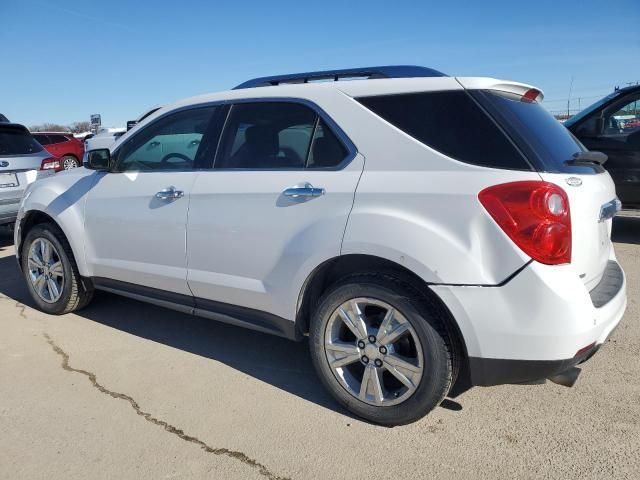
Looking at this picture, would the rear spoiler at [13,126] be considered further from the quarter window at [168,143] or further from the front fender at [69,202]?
the quarter window at [168,143]

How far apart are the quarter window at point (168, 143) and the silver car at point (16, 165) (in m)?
3.31

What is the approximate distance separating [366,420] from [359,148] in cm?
144

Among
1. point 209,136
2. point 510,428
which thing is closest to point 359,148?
point 209,136

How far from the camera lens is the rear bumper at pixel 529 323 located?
2.19 metres

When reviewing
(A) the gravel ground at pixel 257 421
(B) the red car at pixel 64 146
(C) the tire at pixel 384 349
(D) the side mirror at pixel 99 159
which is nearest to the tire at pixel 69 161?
(B) the red car at pixel 64 146

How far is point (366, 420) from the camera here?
8.96ft

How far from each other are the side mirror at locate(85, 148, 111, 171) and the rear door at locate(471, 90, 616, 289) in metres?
2.69

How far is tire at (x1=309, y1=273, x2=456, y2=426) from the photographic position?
2.44 m

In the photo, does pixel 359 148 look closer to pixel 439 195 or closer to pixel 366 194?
pixel 366 194

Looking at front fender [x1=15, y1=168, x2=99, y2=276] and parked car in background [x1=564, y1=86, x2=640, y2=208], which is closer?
front fender [x1=15, y1=168, x2=99, y2=276]

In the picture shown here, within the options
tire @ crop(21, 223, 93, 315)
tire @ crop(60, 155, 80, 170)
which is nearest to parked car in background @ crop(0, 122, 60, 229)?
tire @ crop(21, 223, 93, 315)

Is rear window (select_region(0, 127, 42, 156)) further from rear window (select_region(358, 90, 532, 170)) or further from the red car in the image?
the red car

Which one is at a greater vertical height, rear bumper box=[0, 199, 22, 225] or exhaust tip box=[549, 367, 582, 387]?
rear bumper box=[0, 199, 22, 225]

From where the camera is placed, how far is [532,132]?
2439mm
